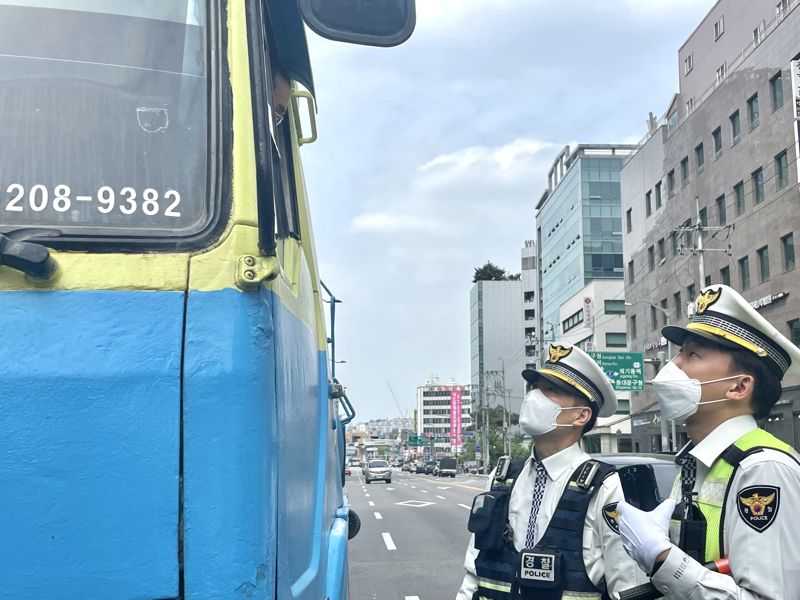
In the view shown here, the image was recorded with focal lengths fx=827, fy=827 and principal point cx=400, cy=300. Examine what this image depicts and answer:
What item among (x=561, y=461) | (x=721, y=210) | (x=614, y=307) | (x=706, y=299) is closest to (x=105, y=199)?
(x=706, y=299)

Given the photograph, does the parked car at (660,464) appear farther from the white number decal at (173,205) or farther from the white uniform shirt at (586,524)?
the white number decal at (173,205)

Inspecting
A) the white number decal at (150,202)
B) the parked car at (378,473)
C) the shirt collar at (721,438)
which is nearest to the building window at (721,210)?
the parked car at (378,473)

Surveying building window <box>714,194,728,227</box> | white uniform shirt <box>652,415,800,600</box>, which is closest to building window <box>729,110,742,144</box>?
building window <box>714,194,728,227</box>

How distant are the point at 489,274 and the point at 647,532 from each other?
11611 cm

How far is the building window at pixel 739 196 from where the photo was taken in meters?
34.2

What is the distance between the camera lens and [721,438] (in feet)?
7.72

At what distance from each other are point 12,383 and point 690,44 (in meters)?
49.1

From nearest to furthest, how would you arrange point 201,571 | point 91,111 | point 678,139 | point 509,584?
1. point 201,571
2. point 91,111
3. point 509,584
4. point 678,139

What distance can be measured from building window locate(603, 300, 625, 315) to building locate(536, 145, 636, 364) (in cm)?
363

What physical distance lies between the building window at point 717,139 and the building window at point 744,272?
20.3 feet

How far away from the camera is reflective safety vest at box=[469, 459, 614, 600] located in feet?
9.48

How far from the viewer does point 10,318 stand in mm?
1499

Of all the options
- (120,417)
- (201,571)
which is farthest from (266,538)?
(120,417)

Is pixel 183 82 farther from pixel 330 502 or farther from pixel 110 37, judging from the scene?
pixel 330 502
